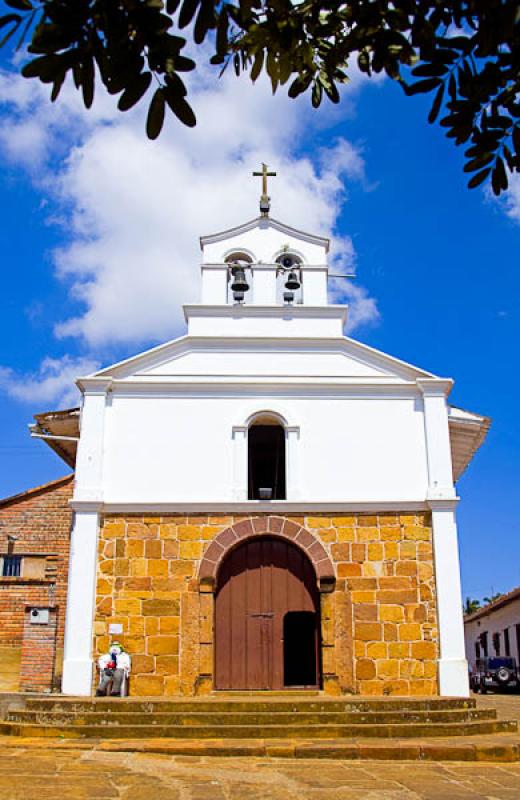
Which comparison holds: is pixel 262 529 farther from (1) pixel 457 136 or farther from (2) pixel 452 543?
(1) pixel 457 136

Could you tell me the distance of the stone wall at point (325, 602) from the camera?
12.4 meters

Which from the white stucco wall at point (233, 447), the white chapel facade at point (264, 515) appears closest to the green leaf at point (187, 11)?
the white chapel facade at point (264, 515)

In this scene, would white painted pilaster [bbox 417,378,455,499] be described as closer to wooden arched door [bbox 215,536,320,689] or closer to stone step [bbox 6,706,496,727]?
wooden arched door [bbox 215,536,320,689]

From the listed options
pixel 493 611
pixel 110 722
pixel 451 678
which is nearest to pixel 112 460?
pixel 110 722

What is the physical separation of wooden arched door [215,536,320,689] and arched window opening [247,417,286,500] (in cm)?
163

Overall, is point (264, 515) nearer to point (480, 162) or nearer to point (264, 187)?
point (264, 187)

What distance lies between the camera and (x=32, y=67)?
3.33m

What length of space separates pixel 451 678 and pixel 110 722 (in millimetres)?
4969

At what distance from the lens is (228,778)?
789 centimetres

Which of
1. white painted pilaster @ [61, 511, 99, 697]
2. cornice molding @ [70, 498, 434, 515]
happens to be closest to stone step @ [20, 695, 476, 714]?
white painted pilaster @ [61, 511, 99, 697]

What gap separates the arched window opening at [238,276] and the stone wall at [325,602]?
3977mm

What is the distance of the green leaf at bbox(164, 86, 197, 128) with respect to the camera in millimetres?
3541

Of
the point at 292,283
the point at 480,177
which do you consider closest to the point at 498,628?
the point at 292,283

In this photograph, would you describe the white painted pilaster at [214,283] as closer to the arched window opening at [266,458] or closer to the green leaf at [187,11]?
the arched window opening at [266,458]
